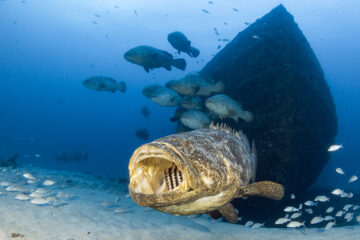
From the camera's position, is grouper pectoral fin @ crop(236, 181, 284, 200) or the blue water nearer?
grouper pectoral fin @ crop(236, 181, 284, 200)

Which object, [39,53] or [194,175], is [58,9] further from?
[39,53]

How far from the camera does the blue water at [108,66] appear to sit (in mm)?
40062

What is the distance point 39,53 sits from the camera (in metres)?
113

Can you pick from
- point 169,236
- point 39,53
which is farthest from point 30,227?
point 39,53

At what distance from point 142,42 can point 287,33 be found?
172 feet

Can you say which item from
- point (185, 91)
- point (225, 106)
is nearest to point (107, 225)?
point (225, 106)

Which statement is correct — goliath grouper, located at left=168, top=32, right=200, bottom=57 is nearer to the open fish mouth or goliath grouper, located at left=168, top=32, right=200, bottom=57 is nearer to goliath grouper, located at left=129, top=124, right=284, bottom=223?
goliath grouper, located at left=129, top=124, right=284, bottom=223

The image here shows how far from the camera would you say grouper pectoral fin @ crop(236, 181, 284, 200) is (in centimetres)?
319

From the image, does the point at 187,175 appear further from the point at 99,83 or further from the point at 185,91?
the point at 99,83

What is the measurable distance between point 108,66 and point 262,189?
388ft

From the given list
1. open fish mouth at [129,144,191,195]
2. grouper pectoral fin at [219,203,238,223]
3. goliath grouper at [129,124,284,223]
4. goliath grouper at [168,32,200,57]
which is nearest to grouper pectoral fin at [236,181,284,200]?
goliath grouper at [129,124,284,223]

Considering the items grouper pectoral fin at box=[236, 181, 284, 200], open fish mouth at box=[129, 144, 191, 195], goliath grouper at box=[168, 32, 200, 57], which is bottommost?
grouper pectoral fin at box=[236, 181, 284, 200]

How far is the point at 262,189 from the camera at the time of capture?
10.8 ft

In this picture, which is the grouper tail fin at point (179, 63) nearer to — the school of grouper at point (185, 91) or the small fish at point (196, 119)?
the school of grouper at point (185, 91)
